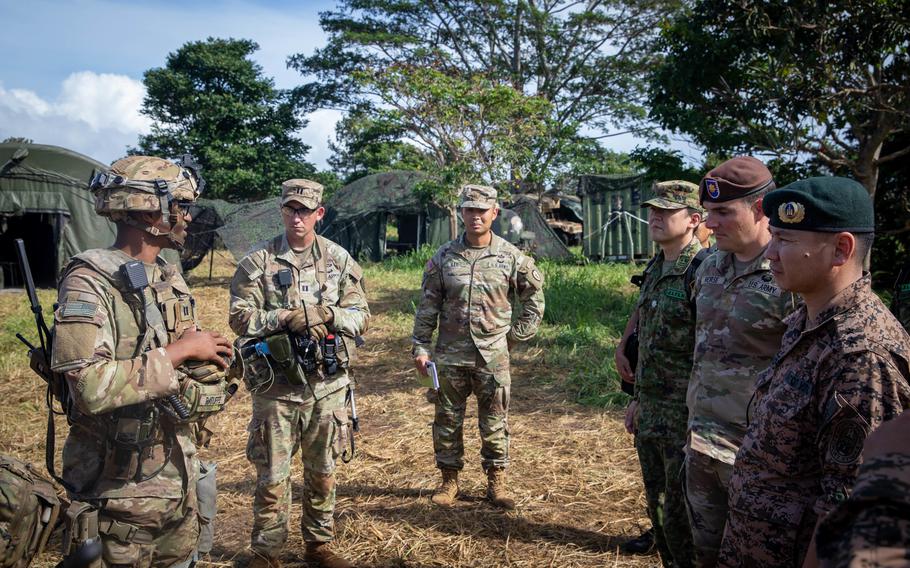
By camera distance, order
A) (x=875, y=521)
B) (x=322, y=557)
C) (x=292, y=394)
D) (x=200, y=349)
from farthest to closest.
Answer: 1. (x=322, y=557)
2. (x=292, y=394)
3. (x=200, y=349)
4. (x=875, y=521)

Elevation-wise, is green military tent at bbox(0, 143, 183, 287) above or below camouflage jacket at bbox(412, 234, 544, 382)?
above

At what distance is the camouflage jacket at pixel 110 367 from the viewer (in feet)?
8.38

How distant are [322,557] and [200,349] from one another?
73.6 inches

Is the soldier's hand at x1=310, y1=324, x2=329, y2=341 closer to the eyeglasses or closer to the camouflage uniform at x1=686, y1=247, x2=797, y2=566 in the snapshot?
the eyeglasses

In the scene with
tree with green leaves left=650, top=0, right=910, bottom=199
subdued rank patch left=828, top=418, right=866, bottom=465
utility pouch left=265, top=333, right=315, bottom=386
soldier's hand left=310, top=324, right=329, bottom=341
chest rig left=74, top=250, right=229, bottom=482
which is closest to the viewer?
subdued rank patch left=828, top=418, right=866, bottom=465

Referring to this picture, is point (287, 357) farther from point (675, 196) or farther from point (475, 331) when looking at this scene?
point (675, 196)

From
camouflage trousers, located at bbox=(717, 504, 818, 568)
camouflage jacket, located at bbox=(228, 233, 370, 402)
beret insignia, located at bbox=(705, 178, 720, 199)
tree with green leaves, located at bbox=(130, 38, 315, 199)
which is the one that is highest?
tree with green leaves, located at bbox=(130, 38, 315, 199)

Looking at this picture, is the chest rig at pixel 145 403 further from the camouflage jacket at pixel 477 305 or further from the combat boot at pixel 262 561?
the camouflage jacket at pixel 477 305

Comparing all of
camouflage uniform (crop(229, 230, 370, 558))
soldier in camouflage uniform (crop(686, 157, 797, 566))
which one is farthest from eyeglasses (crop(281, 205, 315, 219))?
soldier in camouflage uniform (crop(686, 157, 797, 566))

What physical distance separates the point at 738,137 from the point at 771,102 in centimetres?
67

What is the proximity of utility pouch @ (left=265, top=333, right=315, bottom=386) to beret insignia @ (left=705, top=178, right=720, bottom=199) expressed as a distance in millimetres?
2393

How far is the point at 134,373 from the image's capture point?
261 centimetres

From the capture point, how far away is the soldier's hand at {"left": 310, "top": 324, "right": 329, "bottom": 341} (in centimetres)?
394

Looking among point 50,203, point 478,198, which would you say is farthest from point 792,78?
point 50,203
